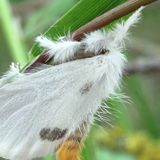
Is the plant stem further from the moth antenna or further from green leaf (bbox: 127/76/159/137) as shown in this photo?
green leaf (bbox: 127/76/159/137)

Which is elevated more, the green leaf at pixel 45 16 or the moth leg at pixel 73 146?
the green leaf at pixel 45 16

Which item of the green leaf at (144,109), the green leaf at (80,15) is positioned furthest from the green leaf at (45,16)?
the green leaf at (80,15)

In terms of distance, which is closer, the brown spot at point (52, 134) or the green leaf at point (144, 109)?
the brown spot at point (52, 134)

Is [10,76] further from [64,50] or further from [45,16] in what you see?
[45,16]

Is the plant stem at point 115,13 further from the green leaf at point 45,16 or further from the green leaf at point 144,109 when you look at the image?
the green leaf at point 144,109

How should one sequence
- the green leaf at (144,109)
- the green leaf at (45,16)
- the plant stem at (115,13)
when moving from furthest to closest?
the green leaf at (144,109) < the green leaf at (45,16) < the plant stem at (115,13)

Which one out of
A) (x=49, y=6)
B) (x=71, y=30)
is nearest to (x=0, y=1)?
(x=49, y=6)

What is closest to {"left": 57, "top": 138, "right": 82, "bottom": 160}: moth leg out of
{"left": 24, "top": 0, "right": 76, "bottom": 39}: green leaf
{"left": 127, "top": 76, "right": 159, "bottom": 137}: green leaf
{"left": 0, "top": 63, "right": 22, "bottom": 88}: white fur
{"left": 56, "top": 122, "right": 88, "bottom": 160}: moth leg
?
{"left": 56, "top": 122, "right": 88, "bottom": 160}: moth leg

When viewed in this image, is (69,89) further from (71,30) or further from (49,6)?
(49,6)
